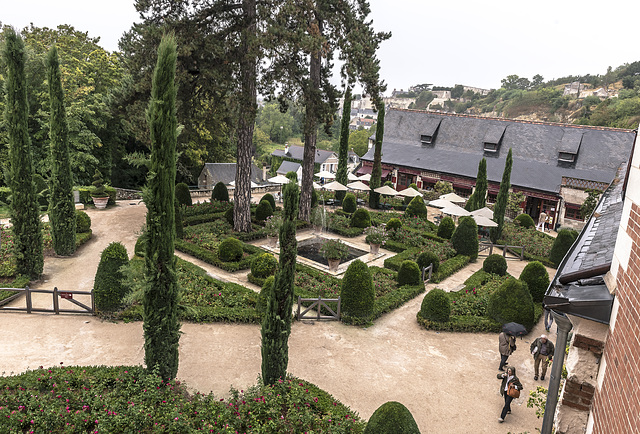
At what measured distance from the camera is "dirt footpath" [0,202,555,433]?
31.2 feet

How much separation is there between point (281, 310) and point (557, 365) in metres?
5.27

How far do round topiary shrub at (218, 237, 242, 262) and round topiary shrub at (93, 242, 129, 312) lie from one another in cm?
501

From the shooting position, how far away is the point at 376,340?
12.4 m

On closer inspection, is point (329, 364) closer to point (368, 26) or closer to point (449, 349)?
point (449, 349)

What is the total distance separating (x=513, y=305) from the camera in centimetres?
1353

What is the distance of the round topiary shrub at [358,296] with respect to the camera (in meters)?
13.3

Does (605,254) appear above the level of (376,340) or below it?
above

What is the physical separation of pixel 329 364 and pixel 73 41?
3329 centimetres

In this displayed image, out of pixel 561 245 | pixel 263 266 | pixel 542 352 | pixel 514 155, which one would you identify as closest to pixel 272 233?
pixel 263 266

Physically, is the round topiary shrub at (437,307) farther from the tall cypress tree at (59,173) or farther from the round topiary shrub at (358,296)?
the tall cypress tree at (59,173)

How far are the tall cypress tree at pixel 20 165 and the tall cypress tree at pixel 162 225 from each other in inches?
307

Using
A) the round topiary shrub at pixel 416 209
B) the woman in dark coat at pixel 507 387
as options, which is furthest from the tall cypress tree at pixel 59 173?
the round topiary shrub at pixel 416 209

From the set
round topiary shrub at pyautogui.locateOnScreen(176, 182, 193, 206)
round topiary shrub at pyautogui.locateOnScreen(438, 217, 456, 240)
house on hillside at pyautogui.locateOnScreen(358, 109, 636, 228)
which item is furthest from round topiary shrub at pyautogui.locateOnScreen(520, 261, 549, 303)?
round topiary shrub at pyautogui.locateOnScreen(176, 182, 193, 206)

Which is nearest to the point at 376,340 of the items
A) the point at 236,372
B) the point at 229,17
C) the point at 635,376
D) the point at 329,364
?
the point at 329,364
